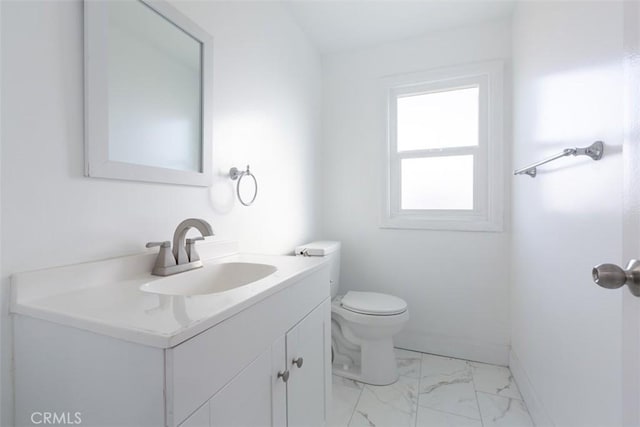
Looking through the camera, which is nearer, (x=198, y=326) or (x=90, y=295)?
(x=198, y=326)

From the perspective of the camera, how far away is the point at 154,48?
97 cm

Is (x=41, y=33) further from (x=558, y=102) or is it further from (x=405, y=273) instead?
(x=405, y=273)

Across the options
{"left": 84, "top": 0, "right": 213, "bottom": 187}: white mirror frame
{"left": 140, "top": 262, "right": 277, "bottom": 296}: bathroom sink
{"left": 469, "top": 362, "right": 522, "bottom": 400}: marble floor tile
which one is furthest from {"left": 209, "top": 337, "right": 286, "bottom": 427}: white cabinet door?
{"left": 469, "top": 362, "right": 522, "bottom": 400}: marble floor tile

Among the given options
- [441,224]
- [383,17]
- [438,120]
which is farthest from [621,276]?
[383,17]

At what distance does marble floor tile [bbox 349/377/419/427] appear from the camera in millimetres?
1437

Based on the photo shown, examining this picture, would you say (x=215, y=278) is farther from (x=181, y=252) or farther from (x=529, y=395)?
(x=529, y=395)

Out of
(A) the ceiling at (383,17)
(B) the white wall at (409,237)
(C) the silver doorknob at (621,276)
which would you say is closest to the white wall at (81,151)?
(A) the ceiling at (383,17)

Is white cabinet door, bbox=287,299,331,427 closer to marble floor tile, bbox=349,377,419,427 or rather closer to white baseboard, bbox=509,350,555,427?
marble floor tile, bbox=349,377,419,427

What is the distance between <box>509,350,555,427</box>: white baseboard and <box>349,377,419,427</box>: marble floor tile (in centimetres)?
56

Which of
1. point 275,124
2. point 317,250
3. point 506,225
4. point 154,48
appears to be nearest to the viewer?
point 154,48

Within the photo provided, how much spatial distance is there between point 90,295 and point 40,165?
0.34m

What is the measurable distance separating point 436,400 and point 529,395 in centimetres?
47

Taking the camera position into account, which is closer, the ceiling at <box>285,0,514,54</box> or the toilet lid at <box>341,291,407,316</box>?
the toilet lid at <box>341,291,407,316</box>

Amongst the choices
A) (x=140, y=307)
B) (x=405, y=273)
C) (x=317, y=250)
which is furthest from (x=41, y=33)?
(x=405, y=273)
